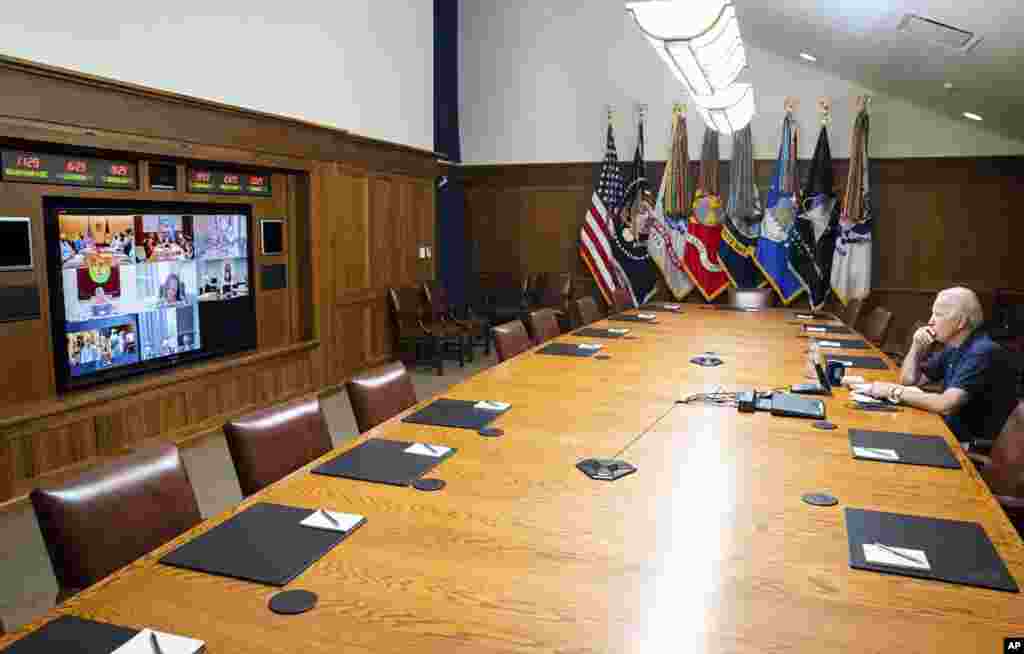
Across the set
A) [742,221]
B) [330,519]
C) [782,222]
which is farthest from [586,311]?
[330,519]

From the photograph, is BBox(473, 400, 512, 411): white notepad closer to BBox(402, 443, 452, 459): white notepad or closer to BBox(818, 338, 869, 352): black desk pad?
BBox(402, 443, 452, 459): white notepad

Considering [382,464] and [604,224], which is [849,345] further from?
[604,224]

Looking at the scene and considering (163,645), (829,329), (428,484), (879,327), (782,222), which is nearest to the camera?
(163,645)

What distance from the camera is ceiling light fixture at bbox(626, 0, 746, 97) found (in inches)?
108

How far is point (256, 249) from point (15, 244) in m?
2.04

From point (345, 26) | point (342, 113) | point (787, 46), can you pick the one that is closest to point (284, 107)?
point (342, 113)

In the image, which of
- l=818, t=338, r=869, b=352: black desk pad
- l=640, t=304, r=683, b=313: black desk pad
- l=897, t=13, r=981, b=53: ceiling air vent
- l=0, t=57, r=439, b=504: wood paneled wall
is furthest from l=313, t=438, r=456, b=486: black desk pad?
l=640, t=304, r=683, b=313: black desk pad

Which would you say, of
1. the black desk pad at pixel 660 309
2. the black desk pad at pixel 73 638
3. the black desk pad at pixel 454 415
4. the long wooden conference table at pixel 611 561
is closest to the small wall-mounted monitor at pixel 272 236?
the black desk pad at pixel 660 309

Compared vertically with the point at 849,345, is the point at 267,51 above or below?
above

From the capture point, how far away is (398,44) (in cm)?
760

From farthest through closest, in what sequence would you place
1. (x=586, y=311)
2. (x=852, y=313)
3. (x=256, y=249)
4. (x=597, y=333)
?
(x=852, y=313) < (x=586, y=311) < (x=256, y=249) < (x=597, y=333)

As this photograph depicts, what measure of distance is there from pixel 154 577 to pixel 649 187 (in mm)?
8032

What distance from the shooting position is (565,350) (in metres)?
4.59

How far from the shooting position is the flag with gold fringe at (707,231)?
8.62m
